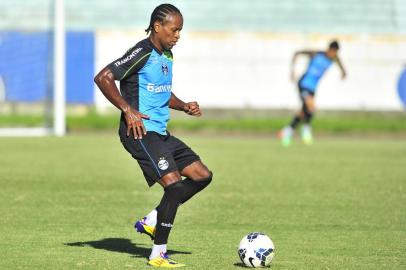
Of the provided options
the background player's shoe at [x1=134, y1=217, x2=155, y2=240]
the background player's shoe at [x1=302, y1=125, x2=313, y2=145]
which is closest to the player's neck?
the background player's shoe at [x1=134, y1=217, x2=155, y2=240]

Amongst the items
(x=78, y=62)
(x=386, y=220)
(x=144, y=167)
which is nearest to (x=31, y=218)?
(x=144, y=167)

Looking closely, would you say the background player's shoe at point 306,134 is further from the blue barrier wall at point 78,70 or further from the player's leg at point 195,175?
the player's leg at point 195,175

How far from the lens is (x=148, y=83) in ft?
26.7

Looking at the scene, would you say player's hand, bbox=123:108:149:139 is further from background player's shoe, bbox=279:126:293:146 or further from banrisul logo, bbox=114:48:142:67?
background player's shoe, bbox=279:126:293:146

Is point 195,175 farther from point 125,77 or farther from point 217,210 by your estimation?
point 217,210

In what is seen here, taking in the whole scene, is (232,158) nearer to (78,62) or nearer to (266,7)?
(78,62)

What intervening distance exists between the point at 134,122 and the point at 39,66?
67.8 feet

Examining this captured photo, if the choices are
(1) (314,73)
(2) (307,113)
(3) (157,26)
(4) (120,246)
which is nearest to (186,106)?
(3) (157,26)

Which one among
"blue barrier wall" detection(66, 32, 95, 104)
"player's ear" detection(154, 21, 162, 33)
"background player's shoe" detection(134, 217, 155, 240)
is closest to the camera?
"player's ear" detection(154, 21, 162, 33)

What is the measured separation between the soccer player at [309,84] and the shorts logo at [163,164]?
16377mm

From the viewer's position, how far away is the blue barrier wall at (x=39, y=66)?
2812cm

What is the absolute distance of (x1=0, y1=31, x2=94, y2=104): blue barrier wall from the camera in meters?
28.1

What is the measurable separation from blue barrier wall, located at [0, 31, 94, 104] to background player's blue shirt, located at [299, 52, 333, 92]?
24.2ft

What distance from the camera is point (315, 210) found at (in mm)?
12133
